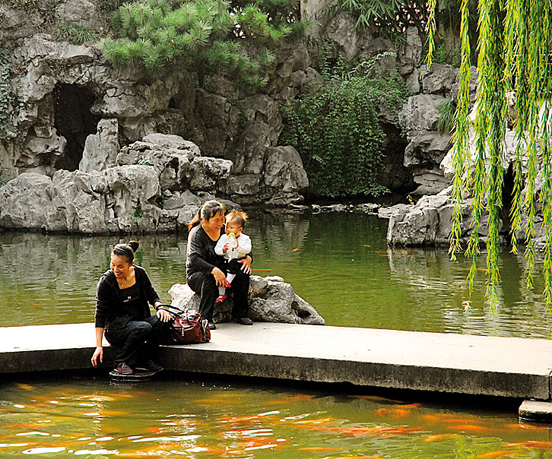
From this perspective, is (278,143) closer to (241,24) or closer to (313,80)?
(313,80)

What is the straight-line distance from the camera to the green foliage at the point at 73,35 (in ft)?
68.9

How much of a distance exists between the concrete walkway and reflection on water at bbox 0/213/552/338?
2.11m

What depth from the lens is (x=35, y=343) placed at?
548cm

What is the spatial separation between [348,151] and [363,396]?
2098cm

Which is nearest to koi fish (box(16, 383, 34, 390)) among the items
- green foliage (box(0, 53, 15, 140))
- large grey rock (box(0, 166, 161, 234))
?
large grey rock (box(0, 166, 161, 234))

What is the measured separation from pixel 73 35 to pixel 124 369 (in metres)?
17.8

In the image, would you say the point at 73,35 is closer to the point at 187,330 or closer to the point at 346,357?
the point at 187,330

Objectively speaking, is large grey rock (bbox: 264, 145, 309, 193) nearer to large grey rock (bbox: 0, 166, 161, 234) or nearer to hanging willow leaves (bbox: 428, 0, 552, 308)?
large grey rock (bbox: 0, 166, 161, 234)

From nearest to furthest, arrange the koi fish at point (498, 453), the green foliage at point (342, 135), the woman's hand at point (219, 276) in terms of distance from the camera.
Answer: the koi fish at point (498, 453) < the woman's hand at point (219, 276) < the green foliage at point (342, 135)

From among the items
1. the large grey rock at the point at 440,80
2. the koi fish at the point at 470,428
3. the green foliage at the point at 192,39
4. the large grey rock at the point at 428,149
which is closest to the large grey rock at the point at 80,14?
the green foliage at the point at 192,39

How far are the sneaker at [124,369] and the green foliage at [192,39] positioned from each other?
622 inches

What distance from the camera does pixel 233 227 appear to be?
Result: 6113 mm

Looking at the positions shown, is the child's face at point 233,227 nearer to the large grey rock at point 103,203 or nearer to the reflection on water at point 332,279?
the reflection on water at point 332,279

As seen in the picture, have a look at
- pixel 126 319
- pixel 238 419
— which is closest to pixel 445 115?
pixel 126 319
